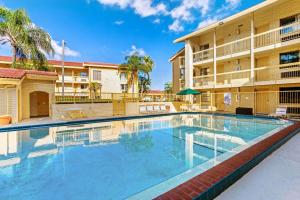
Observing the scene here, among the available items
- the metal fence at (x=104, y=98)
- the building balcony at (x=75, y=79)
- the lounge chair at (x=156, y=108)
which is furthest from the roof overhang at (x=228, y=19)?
the building balcony at (x=75, y=79)

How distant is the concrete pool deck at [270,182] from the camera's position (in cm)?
300

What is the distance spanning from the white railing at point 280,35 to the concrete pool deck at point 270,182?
14414 millimetres

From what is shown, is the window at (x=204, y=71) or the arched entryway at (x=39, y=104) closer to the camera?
the arched entryway at (x=39, y=104)

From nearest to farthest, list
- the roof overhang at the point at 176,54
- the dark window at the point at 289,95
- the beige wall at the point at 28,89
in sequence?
the beige wall at the point at 28,89 < the dark window at the point at 289,95 < the roof overhang at the point at 176,54

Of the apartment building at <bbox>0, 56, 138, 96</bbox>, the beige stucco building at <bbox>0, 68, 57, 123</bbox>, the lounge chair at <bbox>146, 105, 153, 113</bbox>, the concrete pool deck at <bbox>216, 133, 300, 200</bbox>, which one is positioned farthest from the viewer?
the apartment building at <bbox>0, 56, 138, 96</bbox>

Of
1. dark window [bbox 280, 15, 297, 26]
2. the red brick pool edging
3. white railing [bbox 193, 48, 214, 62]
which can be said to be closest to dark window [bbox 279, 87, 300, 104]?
dark window [bbox 280, 15, 297, 26]

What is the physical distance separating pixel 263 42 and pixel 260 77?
3.51 meters

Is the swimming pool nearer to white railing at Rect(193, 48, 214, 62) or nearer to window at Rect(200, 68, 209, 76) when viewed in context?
white railing at Rect(193, 48, 214, 62)

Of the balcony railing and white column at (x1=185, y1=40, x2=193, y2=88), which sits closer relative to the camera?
the balcony railing

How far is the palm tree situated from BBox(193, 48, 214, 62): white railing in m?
17.9

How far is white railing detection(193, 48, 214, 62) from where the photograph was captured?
21.2 meters

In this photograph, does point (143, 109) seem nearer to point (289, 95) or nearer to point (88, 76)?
point (289, 95)

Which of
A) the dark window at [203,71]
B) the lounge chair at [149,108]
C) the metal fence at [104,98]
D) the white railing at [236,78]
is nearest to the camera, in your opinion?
the metal fence at [104,98]

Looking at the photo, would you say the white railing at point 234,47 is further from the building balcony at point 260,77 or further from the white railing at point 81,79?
the white railing at point 81,79
